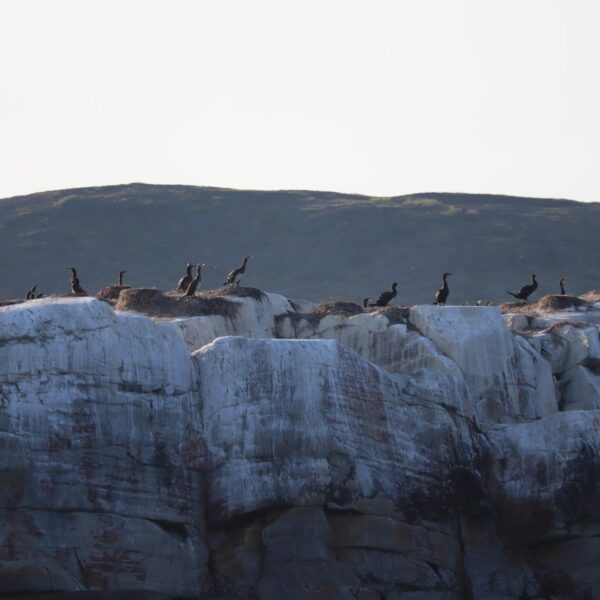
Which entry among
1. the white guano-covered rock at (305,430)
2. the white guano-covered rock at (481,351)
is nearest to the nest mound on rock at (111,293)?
the white guano-covered rock at (481,351)

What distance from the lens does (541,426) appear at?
38031 millimetres

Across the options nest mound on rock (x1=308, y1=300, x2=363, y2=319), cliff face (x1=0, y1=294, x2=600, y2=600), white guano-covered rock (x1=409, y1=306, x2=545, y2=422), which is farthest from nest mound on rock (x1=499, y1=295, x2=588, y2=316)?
cliff face (x1=0, y1=294, x2=600, y2=600)

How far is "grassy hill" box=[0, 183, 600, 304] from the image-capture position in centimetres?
9850

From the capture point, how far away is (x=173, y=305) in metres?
42.0

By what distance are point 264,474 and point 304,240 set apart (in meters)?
74.6

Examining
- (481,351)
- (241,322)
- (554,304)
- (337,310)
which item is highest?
(337,310)

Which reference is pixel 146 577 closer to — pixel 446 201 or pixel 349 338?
pixel 349 338

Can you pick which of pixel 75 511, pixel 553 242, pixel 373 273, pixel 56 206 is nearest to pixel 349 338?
pixel 75 511

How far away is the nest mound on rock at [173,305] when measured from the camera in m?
41.6

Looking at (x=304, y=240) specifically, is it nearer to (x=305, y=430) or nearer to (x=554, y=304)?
(x=554, y=304)

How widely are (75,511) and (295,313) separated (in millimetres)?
13153

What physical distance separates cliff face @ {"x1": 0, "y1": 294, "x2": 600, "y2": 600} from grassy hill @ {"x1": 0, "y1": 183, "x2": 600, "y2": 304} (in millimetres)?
53798

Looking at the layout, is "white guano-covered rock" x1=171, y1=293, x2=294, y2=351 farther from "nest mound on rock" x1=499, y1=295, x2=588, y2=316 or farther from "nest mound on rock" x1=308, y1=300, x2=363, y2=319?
"nest mound on rock" x1=499, y1=295, x2=588, y2=316

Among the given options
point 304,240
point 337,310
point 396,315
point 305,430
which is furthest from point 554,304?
point 304,240
